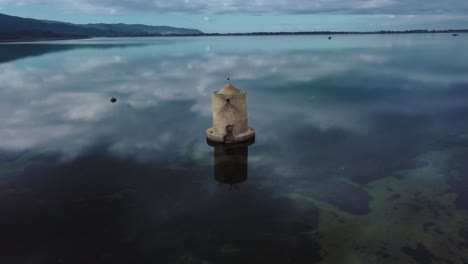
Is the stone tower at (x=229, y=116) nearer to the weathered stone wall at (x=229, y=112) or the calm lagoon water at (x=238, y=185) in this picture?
the weathered stone wall at (x=229, y=112)

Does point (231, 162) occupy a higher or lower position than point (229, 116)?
lower

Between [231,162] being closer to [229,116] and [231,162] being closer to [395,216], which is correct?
[229,116]

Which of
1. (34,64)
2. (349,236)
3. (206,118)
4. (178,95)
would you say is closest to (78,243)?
(349,236)

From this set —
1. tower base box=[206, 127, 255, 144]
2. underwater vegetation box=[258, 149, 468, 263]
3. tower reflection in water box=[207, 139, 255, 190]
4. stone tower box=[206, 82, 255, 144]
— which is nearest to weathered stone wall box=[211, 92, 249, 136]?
stone tower box=[206, 82, 255, 144]

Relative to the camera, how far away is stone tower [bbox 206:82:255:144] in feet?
89.2

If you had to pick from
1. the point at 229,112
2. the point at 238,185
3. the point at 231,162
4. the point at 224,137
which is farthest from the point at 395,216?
the point at 224,137

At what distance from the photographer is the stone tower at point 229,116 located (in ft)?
89.2

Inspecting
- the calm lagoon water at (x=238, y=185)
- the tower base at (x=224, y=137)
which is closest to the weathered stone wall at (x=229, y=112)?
the tower base at (x=224, y=137)

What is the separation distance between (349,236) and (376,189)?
578cm

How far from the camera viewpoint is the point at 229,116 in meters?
27.9

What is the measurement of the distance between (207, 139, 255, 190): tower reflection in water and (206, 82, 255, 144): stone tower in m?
0.55

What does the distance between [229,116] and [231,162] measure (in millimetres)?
3902

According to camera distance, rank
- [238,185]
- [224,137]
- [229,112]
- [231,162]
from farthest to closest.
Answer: [224,137] → [229,112] → [231,162] → [238,185]

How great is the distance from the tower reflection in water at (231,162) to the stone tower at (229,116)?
55cm
